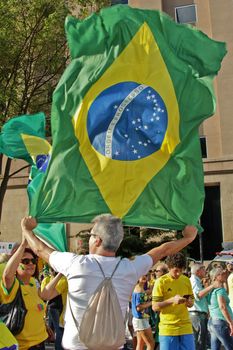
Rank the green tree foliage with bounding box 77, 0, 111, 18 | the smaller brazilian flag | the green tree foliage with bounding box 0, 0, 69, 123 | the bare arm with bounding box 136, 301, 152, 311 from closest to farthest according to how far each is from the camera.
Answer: the smaller brazilian flag < the bare arm with bounding box 136, 301, 152, 311 < the green tree foliage with bounding box 0, 0, 69, 123 < the green tree foliage with bounding box 77, 0, 111, 18

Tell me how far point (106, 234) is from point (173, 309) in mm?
3525

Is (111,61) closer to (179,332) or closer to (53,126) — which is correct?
(53,126)

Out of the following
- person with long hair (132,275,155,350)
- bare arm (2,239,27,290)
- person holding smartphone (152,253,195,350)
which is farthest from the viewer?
person with long hair (132,275,155,350)

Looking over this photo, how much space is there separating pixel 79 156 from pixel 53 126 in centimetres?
37

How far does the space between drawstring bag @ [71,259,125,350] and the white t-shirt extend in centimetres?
8

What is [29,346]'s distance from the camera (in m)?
5.14

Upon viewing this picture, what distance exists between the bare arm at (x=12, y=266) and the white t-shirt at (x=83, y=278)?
43cm

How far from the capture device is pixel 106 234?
3619 millimetres

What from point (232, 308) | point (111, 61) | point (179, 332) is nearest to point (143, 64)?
point (111, 61)

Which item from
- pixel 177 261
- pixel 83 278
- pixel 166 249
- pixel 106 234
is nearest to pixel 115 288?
pixel 83 278

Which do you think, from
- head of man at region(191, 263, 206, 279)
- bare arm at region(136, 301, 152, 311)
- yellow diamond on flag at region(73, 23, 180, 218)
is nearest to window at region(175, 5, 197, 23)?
head of man at region(191, 263, 206, 279)

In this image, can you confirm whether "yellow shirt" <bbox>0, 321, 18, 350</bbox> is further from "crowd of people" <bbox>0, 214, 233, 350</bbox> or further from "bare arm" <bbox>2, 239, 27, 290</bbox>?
"bare arm" <bbox>2, 239, 27, 290</bbox>

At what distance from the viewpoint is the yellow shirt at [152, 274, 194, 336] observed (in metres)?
6.71

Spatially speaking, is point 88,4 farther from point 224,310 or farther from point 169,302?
point 169,302
